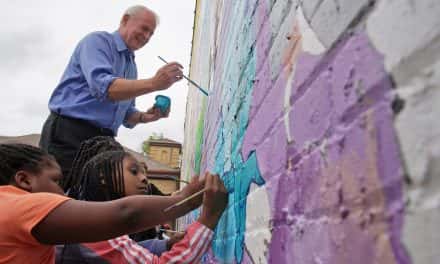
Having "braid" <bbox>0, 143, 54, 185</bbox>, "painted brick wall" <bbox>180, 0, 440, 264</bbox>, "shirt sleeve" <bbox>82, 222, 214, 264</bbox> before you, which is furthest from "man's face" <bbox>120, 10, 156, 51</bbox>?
"painted brick wall" <bbox>180, 0, 440, 264</bbox>

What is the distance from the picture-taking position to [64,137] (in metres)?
2.12

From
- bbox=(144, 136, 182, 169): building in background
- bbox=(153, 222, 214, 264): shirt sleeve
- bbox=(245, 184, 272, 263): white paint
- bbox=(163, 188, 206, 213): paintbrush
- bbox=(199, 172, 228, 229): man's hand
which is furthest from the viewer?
bbox=(144, 136, 182, 169): building in background

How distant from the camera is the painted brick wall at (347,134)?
0.38 metres

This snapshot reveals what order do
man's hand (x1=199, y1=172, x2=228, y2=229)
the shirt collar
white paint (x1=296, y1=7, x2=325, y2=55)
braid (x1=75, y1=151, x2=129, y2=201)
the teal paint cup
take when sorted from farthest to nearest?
the teal paint cup < the shirt collar < braid (x1=75, y1=151, x2=129, y2=201) < man's hand (x1=199, y1=172, x2=228, y2=229) < white paint (x1=296, y1=7, x2=325, y2=55)

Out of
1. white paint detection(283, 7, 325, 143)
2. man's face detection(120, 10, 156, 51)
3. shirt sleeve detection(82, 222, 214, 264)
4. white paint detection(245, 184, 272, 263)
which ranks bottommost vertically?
shirt sleeve detection(82, 222, 214, 264)

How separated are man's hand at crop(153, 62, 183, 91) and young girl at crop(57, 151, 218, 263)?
1.50 ft

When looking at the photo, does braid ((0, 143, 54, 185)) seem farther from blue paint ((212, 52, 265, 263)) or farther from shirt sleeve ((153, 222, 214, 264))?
blue paint ((212, 52, 265, 263))

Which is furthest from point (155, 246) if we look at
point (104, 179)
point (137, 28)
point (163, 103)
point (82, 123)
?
point (137, 28)

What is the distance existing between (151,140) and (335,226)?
2165cm

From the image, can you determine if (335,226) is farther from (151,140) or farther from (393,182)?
(151,140)

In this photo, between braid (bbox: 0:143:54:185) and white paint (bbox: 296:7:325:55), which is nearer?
white paint (bbox: 296:7:325:55)

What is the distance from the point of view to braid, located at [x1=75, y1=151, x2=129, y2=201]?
167cm

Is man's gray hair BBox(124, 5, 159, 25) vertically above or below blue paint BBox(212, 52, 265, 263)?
above

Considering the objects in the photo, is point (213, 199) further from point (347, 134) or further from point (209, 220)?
point (347, 134)
